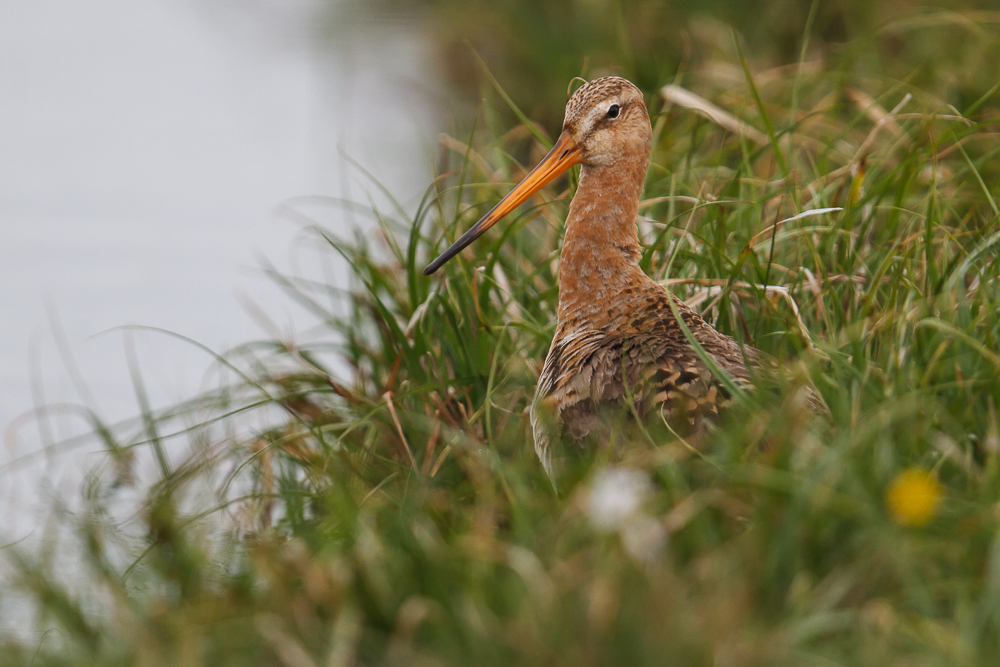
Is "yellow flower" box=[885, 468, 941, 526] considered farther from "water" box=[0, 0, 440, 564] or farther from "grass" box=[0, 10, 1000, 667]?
"water" box=[0, 0, 440, 564]

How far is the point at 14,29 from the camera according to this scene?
10172 mm

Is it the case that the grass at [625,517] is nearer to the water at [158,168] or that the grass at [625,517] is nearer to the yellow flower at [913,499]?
the yellow flower at [913,499]

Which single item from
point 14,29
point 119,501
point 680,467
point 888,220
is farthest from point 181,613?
point 14,29

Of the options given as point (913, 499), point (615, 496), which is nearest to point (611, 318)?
point (615, 496)

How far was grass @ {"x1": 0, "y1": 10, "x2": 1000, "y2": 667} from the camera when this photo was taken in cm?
215

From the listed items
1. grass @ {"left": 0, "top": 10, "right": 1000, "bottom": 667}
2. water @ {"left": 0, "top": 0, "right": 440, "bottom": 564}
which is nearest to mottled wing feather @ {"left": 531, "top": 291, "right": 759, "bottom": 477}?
grass @ {"left": 0, "top": 10, "right": 1000, "bottom": 667}

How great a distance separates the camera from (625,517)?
2.27 m

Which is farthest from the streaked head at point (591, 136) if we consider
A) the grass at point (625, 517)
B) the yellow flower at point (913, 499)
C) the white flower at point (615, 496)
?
the yellow flower at point (913, 499)

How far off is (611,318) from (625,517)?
123 centimetres

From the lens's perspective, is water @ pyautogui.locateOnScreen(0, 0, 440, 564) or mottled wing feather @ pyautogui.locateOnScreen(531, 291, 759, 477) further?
water @ pyautogui.locateOnScreen(0, 0, 440, 564)

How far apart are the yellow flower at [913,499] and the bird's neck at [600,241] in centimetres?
131

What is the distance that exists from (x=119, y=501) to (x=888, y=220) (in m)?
3.18

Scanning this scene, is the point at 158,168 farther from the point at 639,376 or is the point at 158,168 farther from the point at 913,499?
the point at 913,499

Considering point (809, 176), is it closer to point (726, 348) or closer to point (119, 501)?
point (726, 348)
